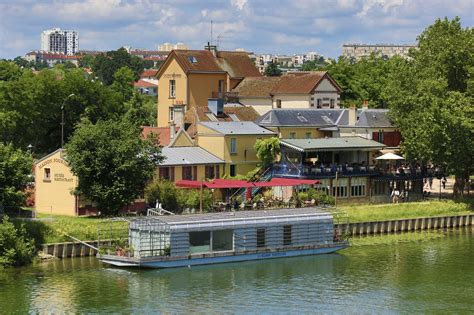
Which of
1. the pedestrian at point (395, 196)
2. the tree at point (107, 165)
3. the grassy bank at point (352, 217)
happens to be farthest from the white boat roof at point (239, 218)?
the pedestrian at point (395, 196)

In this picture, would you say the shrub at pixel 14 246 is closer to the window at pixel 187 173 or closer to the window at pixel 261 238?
the window at pixel 261 238

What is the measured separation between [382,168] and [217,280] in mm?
34576

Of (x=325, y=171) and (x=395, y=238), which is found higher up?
(x=325, y=171)

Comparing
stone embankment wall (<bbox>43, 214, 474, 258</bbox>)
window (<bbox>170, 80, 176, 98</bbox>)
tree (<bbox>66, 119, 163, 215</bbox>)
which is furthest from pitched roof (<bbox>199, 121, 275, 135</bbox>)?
window (<bbox>170, 80, 176, 98</bbox>)

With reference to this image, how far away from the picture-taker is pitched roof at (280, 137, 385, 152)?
8544cm

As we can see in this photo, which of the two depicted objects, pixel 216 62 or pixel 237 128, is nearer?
pixel 237 128

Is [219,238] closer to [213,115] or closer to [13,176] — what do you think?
[13,176]

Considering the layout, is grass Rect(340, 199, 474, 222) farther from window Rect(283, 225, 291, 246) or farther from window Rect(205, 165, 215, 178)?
window Rect(283, 225, 291, 246)

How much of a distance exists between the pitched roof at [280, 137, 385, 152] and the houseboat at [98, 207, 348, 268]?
15.4 metres

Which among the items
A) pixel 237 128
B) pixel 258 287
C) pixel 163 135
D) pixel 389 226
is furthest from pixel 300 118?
pixel 258 287

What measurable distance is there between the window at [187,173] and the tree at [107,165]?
9387 mm

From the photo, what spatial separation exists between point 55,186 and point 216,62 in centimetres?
3582

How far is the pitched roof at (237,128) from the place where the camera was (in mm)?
85750

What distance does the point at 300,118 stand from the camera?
93.2m
